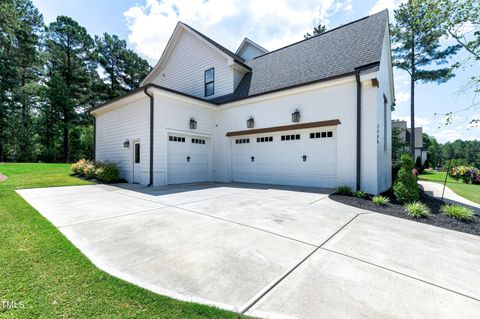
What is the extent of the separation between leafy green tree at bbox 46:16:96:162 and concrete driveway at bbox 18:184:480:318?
71.9 ft

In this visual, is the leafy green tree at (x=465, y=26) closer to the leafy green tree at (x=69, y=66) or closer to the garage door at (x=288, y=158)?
the garage door at (x=288, y=158)

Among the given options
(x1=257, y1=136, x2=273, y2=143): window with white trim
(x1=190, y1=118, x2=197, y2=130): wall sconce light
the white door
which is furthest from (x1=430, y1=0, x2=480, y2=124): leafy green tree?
the white door

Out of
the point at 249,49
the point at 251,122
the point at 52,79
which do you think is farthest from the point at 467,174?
the point at 52,79

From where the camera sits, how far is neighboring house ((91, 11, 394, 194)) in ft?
25.2

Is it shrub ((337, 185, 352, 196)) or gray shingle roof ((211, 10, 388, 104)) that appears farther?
gray shingle roof ((211, 10, 388, 104))

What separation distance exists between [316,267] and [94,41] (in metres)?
32.0

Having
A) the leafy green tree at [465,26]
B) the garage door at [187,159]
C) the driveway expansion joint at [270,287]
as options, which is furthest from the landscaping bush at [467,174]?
the driveway expansion joint at [270,287]

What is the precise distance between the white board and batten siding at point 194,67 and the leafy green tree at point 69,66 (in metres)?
13.2

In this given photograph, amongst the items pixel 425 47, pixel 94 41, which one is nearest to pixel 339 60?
pixel 425 47

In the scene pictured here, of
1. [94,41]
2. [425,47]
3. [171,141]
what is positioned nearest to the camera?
[171,141]

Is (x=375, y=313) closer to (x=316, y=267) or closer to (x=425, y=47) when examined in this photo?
(x=316, y=267)

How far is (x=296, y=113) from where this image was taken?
869cm

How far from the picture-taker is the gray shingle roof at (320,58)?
27.8 feet

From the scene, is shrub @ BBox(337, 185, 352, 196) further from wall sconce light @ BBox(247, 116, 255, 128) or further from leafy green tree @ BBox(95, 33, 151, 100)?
leafy green tree @ BBox(95, 33, 151, 100)
